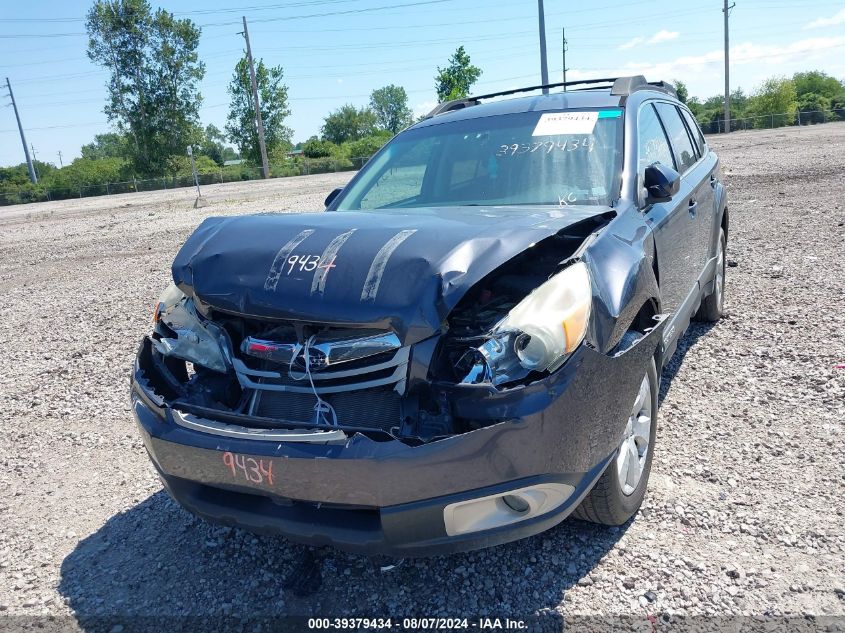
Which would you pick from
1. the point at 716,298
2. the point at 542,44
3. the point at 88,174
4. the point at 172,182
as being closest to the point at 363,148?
the point at 172,182

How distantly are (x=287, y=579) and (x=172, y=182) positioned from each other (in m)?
55.8

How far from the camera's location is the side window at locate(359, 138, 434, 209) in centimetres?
400

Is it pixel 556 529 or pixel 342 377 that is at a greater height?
pixel 342 377

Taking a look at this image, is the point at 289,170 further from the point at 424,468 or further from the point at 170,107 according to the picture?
the point at 424,468

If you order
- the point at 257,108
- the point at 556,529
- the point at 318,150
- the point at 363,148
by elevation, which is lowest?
the point at 556,529

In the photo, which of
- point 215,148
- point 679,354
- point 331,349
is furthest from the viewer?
point 215,148

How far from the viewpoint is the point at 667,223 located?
3568 mm

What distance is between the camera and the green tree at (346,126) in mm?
101875

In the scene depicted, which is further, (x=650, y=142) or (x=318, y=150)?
(x=318, y=150)

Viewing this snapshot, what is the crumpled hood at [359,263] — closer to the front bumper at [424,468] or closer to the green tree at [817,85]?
the front bumper at [424,468]

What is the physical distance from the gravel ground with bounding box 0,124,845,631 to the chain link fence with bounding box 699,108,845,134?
58.0 meters

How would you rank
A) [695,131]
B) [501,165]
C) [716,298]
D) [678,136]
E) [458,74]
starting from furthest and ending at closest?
[458,74]
[695,131]
[716,298]
[678,136]
[501,165]

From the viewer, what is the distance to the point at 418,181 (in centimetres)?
411

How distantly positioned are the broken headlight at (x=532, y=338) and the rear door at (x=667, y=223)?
1192 mm
